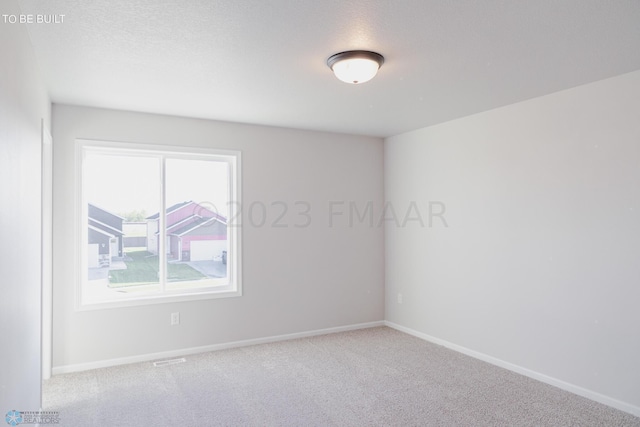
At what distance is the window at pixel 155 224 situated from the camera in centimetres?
412

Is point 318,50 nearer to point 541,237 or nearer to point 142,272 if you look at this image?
point 541,237

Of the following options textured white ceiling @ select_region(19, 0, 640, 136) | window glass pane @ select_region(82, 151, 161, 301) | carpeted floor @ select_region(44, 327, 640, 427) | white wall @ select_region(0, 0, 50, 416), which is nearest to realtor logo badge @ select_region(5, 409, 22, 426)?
white wall @ select_region(0, 0, 50, 416)

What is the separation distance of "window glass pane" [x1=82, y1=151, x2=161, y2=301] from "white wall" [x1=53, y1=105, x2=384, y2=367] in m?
0.20

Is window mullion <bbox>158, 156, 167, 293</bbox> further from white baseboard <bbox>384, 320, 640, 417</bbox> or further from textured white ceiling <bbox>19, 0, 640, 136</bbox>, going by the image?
white baseboard <bbox>384, 320, 640, 417</bbox>

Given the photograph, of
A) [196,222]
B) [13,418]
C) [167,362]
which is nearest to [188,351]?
[167,362]

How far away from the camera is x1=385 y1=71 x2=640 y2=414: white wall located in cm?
314

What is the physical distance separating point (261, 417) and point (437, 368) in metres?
1.77

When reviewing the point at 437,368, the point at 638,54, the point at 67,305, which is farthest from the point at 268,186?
the point at 638,54

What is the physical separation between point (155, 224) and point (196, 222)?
1.38ft

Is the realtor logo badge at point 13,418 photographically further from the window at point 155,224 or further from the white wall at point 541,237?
the white wall at point 541,237

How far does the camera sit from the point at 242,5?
212cm

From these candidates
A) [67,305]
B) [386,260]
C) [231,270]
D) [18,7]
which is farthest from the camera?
[386,260]

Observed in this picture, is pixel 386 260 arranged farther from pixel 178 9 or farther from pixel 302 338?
pixel 178 9

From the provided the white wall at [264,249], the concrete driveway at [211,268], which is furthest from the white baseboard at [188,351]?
the concrete driveway at [211,268]
